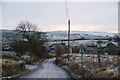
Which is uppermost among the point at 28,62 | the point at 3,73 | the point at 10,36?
the point at 10,36

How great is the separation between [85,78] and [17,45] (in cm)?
2355

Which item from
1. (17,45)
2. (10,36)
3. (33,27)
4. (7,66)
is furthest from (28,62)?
(7,66)

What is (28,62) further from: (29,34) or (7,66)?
(7,66)

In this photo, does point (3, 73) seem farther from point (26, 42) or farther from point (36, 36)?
point (36, 36)

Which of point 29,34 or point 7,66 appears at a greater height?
point 29,34

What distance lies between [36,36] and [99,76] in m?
29.7

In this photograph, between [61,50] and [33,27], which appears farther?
[61,50]

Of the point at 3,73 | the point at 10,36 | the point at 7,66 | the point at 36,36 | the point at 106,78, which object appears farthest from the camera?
the point at 36,36

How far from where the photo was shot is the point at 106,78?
23.6 ft

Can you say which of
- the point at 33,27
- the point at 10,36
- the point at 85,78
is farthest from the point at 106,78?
A: the point at 33,27

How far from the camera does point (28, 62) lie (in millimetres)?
30672

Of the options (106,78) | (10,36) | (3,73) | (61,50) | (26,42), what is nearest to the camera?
(106,78)

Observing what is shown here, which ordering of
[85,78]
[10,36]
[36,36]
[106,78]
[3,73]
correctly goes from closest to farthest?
[106,78] < [85,78] < [3,73] < [10,36] < [36,36]

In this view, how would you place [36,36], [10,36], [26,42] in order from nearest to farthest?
1. [10,36]
2. [26,42]
3. [36,36]
